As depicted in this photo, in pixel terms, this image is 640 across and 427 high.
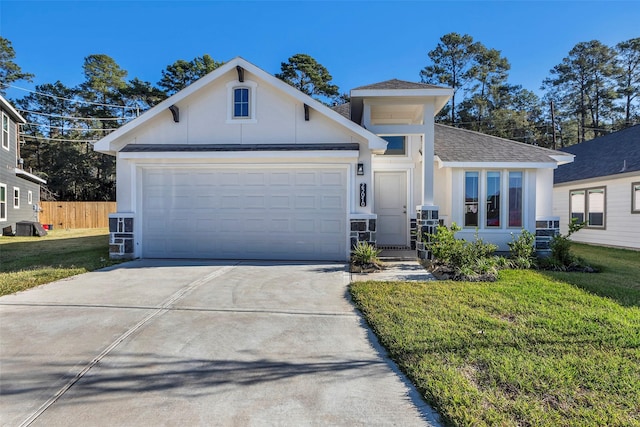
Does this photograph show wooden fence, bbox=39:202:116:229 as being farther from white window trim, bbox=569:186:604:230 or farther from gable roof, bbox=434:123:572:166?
white window trim, bbox=569:186:604:230

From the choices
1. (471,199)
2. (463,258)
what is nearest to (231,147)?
(463,258)

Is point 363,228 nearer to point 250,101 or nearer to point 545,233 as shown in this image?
point 250,101

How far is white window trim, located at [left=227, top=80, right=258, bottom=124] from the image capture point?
28.6 ft

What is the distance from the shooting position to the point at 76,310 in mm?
4688

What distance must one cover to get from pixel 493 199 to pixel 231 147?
23.9ft

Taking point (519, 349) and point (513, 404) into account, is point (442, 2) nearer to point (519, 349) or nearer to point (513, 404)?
point (519, 349)

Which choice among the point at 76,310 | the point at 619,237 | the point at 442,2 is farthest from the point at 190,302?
the point at 619,237

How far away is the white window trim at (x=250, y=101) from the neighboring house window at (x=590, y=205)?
11.8 meters

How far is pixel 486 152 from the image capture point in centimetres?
1011

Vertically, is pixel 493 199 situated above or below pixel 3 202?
below

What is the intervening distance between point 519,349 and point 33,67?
4211 cm

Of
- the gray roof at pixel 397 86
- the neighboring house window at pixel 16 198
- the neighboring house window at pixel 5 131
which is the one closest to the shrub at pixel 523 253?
the gray roof at pixel 397 86

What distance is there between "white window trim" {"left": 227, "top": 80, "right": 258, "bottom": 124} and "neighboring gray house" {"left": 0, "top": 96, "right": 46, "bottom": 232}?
13.8m

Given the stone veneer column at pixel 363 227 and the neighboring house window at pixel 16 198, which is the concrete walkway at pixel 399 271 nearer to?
the stone veneer column at pixel 363 227
